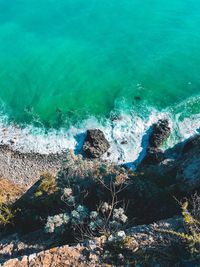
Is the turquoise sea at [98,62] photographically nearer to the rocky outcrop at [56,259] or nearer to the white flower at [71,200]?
the white flower at [71,200]

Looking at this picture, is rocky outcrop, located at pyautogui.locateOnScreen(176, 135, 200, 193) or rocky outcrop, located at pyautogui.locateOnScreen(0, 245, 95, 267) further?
rocky outcrop, located at pyautogui.locateOnScreen(176, 135, 200, 193)

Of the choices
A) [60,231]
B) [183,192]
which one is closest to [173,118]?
[183,192]

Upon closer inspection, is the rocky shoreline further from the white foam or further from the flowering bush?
the white foam

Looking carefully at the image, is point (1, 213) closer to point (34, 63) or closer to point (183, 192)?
point (183, 192)

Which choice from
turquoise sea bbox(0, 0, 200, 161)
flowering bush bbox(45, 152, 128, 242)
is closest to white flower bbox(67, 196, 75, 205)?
flowering bush bbox(45, 152, 128, 242)

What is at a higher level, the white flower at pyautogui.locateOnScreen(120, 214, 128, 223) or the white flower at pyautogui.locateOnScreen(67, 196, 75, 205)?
the white flower at pyautogui.locateOnScreen(120, 214, 128, 223)

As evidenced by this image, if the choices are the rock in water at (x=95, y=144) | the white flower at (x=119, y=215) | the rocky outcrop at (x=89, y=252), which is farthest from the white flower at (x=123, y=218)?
the rock in water at (x=95, y=144)
